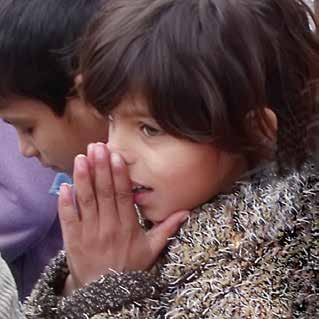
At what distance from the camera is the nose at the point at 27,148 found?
5.85 feet

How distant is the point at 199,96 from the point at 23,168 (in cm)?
81

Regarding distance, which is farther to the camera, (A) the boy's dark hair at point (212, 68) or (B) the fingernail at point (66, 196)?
(B) the fingernail at point (66, 196)

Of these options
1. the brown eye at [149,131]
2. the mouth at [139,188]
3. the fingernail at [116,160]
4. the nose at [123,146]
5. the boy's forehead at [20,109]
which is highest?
the brown eye at [149,131]

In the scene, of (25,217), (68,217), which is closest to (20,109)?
(25,217)

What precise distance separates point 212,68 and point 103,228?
0.29 m

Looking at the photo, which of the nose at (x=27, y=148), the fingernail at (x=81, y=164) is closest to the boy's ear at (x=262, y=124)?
the fingernail at (x=81, y=164)

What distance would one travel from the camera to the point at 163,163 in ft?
4.09

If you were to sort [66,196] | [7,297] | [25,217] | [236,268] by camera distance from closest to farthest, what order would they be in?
[7,297] → [236,268] → [66,196] → [25,217]

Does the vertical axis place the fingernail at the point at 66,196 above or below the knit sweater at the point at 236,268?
above

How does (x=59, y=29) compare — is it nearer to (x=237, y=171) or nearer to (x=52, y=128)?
(x=52, y=128)

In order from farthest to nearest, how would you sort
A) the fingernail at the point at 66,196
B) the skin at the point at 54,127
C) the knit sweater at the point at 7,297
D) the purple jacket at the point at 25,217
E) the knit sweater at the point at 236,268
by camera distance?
1. the purple jacket at the point at 25,217
2. the skin at the point at 54,127
3. the fingernail at the point at 66,196
4. the knit sweater at the point at 236,268
5. the knit sweater at the point at 7,297

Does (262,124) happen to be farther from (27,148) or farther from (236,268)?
(27,148)

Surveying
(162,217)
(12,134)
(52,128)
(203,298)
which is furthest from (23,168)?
(203,298)

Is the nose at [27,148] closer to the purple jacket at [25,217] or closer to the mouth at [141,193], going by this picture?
the purple jacket at [25,217]
